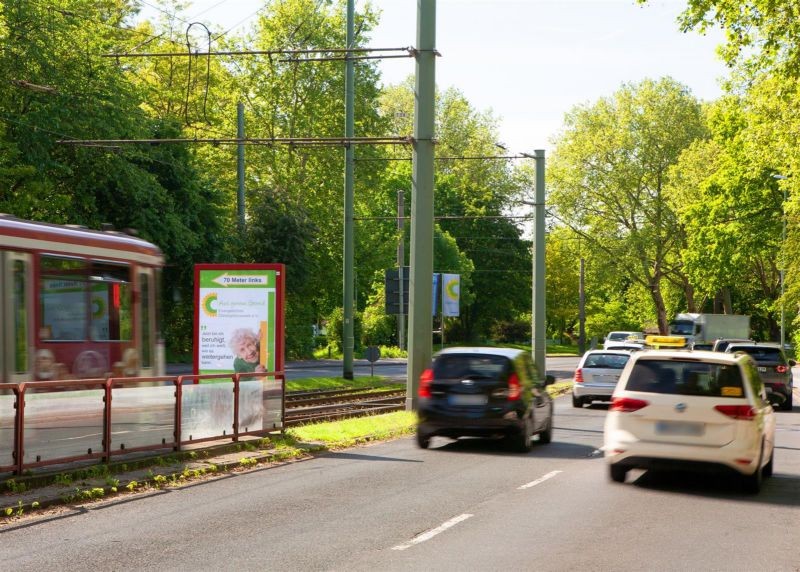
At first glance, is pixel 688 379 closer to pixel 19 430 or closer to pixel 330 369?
pixel 19 430

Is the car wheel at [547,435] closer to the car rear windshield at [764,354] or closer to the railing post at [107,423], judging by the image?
the railing post at [107,423]

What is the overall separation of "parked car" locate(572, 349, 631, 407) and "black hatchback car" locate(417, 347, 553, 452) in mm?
12832

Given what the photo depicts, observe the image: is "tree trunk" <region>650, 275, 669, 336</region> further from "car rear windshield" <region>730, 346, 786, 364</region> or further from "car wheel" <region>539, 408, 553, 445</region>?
"car wheel" <region>539, 408, 553, 445</region>

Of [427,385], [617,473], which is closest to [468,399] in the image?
[427,385]

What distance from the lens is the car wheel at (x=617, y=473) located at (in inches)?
547

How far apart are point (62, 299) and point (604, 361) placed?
1653 cm

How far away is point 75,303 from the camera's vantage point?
61.1 feet

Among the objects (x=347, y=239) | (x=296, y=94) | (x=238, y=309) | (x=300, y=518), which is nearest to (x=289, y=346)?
(x=296, y=94)

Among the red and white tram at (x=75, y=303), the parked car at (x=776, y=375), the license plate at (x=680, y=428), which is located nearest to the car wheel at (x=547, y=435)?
the license plate at (x=680, y=428)

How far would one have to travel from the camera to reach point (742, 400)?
13.3 metres

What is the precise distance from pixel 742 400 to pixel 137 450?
722cm

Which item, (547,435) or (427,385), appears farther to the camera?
(547,435)

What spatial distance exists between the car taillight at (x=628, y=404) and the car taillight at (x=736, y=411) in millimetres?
818

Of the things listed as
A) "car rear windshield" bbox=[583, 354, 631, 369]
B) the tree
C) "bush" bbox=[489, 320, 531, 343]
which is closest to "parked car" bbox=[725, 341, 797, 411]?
"car rear windshield" bbox=[583, 354, 631, 369]
